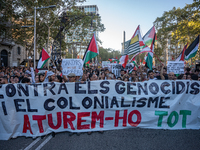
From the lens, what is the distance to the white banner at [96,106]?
14.1 feet

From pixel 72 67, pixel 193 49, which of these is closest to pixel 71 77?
pixel 72 67

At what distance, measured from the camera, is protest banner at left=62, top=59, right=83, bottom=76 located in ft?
19.6

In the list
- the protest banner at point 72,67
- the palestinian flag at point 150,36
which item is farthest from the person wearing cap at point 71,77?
the palestinian flag at point 150,36

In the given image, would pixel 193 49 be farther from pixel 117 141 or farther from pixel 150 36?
pixel 117 141

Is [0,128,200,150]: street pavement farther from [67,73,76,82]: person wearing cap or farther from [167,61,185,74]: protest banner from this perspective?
[167,61,185,74]: protest banner

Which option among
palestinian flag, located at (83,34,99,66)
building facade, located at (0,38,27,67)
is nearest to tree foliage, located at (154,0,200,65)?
palestinian flag, located at (83,34,99,66)

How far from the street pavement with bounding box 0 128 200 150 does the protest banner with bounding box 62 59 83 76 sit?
2305 mm

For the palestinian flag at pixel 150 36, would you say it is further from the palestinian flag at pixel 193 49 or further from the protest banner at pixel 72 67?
the protest banner at pixel 72 67

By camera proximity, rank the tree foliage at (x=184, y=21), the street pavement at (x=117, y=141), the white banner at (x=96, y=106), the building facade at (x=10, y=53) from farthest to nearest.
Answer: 1. the building facade at (x=10, y=53)
2. the tree foliage at (x=184, y=21)
3. the white banner at (x=96, y=106)
4. the street pavement at (x=117, y=141)

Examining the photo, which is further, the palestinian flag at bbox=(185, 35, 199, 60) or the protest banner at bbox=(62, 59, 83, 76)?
the palestinian flag at bbox=(185, 35, 199, 60)

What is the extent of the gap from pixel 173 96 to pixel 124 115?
147cm

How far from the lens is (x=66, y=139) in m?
4.01

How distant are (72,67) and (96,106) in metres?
2.01

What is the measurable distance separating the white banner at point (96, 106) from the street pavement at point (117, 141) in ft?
0.67
